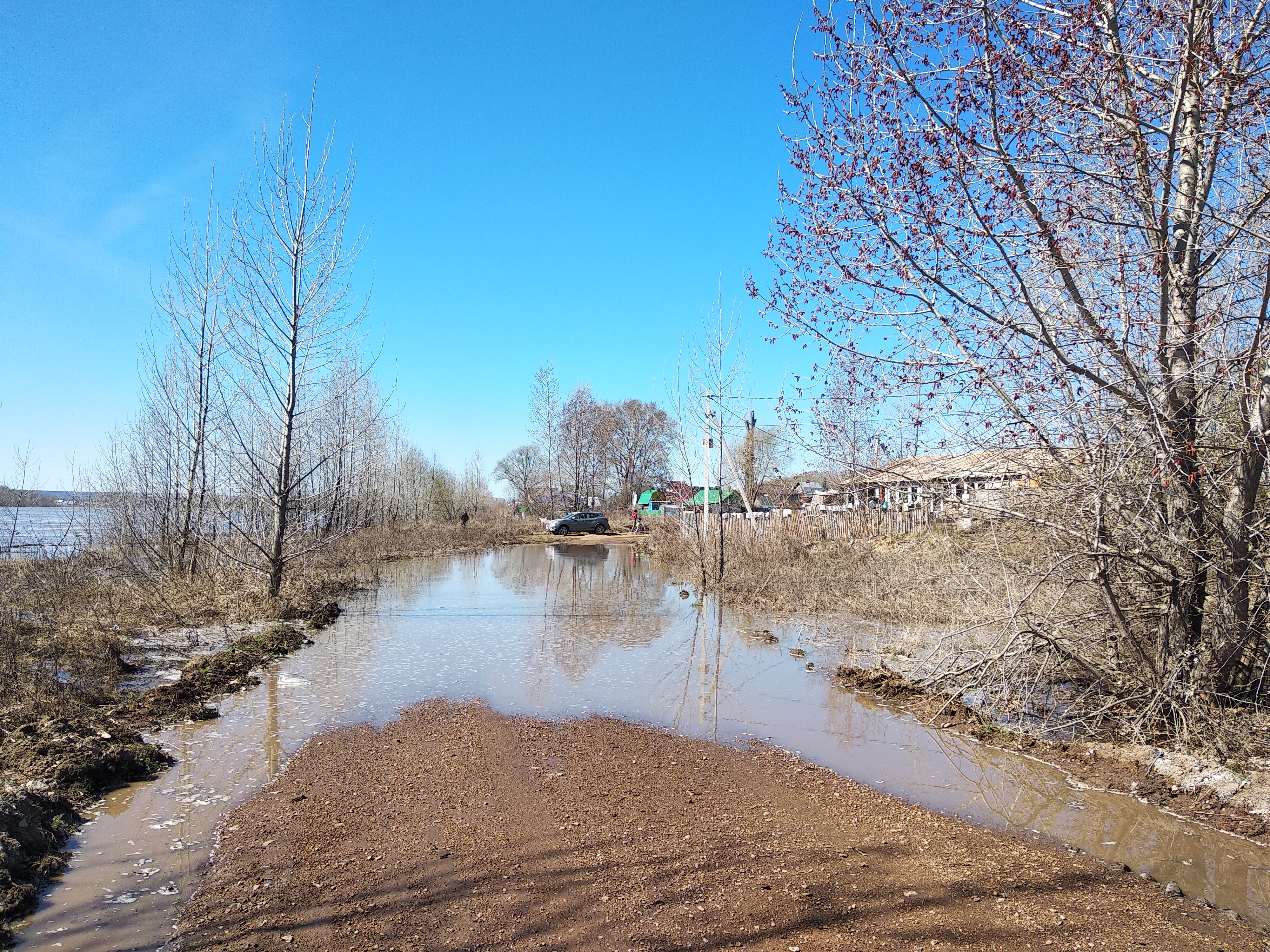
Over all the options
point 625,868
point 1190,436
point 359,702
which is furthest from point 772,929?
point 359,702

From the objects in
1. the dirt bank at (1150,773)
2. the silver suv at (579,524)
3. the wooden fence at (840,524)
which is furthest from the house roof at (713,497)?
the dirt bank at (1150,773)

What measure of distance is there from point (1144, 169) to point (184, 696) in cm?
1039

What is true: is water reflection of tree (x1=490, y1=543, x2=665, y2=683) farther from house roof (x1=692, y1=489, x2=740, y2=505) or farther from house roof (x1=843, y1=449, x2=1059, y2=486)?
house roof (x1=843, y1=449, x2=1059, y2=486)

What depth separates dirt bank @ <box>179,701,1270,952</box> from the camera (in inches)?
140

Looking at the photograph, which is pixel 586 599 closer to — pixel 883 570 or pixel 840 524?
pixel 883 570

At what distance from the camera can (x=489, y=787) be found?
221 inches

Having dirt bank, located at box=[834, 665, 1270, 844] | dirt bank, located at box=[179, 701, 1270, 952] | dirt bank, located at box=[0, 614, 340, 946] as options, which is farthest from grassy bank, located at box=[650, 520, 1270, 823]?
dirt bank, located at box=[0, 614, 340, 946]

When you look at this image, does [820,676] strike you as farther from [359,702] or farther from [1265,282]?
[1265,282]

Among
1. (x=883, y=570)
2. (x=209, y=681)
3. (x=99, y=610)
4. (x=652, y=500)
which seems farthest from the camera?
(x=652, y=500)

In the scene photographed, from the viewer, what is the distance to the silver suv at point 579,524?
4406 cm

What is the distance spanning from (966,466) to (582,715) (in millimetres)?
4552

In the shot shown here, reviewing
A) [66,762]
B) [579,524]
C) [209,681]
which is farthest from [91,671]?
[579,524]

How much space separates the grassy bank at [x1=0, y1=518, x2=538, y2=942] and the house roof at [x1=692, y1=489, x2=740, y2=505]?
9.49m

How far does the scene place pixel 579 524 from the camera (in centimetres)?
4491
